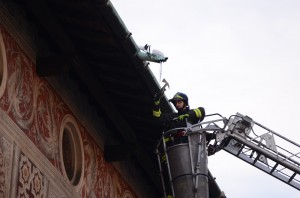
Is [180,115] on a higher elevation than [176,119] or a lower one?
higher

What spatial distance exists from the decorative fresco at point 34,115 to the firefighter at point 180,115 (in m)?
1.22

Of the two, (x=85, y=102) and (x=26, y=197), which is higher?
(x=85, y=102)

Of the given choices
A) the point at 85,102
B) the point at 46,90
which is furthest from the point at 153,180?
the point at 46,90

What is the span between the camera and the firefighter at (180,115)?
13.6 metres

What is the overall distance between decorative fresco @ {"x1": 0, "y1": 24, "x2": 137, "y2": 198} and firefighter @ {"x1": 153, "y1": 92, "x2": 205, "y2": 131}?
1.22 meters

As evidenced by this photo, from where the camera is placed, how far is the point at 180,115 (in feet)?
46.1

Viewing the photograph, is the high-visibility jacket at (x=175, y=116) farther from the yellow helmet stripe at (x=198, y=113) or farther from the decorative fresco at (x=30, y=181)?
the decorative fresco at (x=30, y=181)

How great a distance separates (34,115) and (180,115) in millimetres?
3277

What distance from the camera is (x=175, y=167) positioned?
43.9 feet

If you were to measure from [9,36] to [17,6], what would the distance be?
47 centimetres

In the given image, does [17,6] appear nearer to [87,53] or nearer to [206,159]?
[87,53]

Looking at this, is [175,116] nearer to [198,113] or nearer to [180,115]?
[180,115]

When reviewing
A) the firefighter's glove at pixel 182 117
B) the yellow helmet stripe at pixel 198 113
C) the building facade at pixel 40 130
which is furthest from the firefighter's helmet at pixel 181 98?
the building facade at pixel 40 130

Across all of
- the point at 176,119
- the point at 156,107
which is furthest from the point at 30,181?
the point at 176,119
